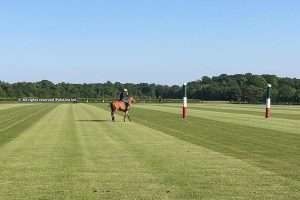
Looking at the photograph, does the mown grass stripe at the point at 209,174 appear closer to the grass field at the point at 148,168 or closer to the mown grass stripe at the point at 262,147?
the grass field at the point at 148,168

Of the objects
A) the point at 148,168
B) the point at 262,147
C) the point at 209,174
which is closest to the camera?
the point at 209,174

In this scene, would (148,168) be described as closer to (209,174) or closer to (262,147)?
(209,174)

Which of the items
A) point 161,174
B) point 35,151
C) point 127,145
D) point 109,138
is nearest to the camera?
point 161,174

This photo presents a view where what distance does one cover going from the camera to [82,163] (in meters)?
16.8

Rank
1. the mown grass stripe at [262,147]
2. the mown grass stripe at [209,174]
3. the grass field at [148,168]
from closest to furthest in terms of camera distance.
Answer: the mown grass stripe at [209,174] < the grass field at [148,168] < the mown grass stripe at [262,147]

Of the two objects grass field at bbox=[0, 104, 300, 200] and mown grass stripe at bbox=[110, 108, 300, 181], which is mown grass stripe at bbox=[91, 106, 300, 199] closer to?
grass field at bbox=[0, 104, 300, 200]

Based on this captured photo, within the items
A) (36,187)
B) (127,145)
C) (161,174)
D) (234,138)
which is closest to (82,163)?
(161,174)

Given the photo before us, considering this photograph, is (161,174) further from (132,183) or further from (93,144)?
(93,144)

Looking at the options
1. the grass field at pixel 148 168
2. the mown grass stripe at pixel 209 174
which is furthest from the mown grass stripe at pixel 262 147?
the mown grass stripe at pixel 209 174

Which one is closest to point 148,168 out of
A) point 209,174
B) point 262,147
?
point 209,174

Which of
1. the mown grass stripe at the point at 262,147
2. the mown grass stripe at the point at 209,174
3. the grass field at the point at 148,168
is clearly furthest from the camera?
the mown grass stripe at the point at 262,147

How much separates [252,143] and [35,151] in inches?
300

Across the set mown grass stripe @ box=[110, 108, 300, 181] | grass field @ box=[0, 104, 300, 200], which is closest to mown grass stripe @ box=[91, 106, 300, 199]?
grass field @ box=[0, 104, 300, 200]

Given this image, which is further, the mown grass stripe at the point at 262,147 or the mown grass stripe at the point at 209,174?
the mown grass stripe at the point at 262,147
